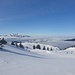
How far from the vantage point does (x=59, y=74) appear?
8.77 metres

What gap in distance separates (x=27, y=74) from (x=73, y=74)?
3.31 meters

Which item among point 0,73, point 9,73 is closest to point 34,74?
point 9,73

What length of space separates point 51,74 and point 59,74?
0.60m

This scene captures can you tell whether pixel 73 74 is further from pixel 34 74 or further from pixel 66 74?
pixel 34 74

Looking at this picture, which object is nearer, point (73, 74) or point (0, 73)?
point (0, 73)

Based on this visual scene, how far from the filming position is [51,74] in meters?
8.65

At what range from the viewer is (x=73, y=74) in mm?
8859

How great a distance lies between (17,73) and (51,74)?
237 cm

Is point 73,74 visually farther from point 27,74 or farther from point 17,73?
point 17,73

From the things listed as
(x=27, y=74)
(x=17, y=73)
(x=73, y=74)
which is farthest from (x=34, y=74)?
(x=73, y=74)

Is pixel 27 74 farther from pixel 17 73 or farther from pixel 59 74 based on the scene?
pixel 59 74

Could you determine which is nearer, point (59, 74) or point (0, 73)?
point (0, 73)

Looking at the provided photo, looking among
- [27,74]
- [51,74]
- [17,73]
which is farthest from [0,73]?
[51,74]

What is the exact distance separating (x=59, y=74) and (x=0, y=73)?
4.08 m
